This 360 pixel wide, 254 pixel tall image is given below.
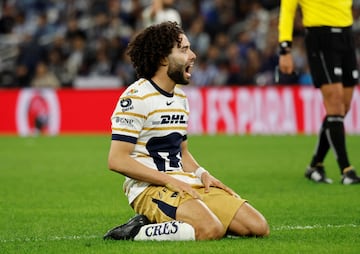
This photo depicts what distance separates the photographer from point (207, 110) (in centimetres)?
2106

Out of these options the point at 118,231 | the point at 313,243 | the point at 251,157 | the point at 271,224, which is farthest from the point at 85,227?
the point at 251,157

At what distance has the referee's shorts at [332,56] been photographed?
10.8 m

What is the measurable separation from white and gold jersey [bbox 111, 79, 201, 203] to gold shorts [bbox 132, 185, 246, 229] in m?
0.09

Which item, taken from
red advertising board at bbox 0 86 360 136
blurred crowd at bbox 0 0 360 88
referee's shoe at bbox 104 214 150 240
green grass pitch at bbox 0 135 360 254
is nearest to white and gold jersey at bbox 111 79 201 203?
referee's shoe at bbox 104 214 150 240

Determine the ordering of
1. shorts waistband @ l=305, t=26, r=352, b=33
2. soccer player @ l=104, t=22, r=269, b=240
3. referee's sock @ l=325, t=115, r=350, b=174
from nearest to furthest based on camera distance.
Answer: soccer player @ l=104, t=22, r=269, b=240 < referee's sock @ l=325, t=115, r=350, b=174 < shorts waistband @ l=305, t=26, r=352, b=33

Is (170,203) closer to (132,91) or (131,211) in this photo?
(132,91)

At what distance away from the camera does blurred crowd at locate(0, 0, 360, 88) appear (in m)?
22.9

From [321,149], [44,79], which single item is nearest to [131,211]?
[321,149]

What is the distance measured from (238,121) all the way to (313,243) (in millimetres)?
14417

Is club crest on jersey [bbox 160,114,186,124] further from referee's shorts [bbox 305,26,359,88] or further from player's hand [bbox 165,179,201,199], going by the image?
referee's shorts [bbox 305,26,359,88]

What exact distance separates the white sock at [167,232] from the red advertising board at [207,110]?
1344 centimetres

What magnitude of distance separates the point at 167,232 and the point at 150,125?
763 mm

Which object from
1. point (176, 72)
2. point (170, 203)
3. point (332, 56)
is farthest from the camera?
point (332, 56)

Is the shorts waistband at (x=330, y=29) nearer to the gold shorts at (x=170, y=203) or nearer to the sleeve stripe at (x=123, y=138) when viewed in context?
the gold shorts at (x=170, y=203)
